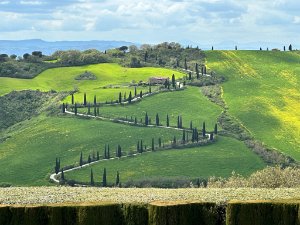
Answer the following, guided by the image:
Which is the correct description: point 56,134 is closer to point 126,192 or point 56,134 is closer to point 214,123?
point 214,123

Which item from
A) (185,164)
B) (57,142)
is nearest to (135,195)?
(185,164)

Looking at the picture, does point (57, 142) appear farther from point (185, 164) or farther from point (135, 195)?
point (135, 195)

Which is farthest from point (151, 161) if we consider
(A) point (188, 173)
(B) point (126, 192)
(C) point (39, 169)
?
(B) point (126, 192)

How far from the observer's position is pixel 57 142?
183 meters

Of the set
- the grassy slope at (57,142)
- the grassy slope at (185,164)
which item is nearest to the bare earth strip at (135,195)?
the grassy slope at (185,164)

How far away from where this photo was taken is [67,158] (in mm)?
171500

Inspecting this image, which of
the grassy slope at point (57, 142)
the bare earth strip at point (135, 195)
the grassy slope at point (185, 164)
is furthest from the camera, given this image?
the grassy slope at point (57, 142)

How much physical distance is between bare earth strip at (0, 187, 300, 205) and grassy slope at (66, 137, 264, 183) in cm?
10654

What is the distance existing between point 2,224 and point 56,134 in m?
148

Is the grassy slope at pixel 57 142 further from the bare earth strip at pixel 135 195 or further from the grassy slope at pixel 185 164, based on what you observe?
the bare earth strip at pixel 135 195

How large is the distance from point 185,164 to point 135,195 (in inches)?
4738

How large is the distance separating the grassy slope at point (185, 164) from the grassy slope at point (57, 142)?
320 inches

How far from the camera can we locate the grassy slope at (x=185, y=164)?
156 m

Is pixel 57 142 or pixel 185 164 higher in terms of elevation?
pixel 57 142
